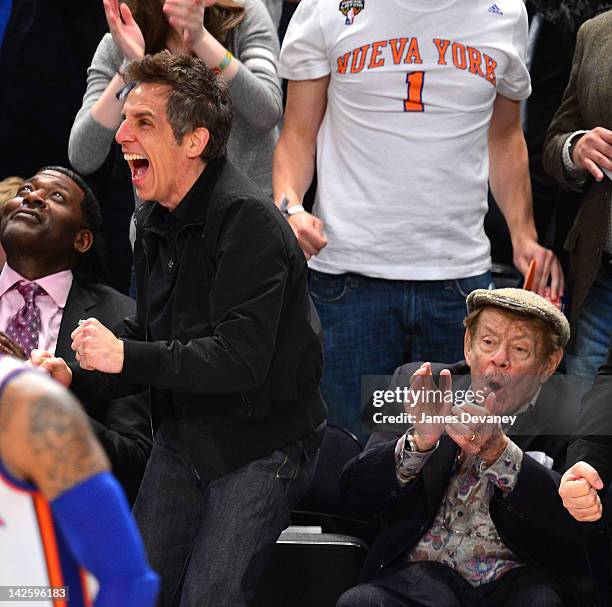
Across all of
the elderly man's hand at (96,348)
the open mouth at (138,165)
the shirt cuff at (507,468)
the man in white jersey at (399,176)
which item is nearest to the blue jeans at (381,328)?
the man in white jersey at (399,176)

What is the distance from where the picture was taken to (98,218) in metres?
4.33

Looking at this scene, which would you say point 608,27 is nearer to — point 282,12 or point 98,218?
point 282,12

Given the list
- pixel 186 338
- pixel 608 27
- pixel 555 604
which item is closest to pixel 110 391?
pixel 186 338

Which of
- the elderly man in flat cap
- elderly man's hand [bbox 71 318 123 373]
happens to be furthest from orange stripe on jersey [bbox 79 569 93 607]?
the elderly man in flat cap

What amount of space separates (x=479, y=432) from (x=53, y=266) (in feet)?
5.36

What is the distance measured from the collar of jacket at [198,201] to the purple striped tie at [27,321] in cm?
85

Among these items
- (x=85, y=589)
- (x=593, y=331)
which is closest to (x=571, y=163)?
(x=593, y=331)

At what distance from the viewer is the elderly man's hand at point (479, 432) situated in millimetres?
3184

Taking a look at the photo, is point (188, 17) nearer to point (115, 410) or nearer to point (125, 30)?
point (125, 30)

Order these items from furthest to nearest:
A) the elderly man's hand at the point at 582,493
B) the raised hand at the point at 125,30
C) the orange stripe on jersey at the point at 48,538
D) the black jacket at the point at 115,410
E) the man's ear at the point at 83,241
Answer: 1. the man's ear at the point at 83,241
2. the raised hand at the point at 125,30
3. the black jacket at the point at 115,410
4. the elderly man's hand at the point at 582,493
5. the orange stripe on jersey at the point at 48,538

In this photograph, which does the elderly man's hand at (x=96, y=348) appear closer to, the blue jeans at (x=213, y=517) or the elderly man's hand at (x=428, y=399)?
the blue jeans at (x=213, y=517)

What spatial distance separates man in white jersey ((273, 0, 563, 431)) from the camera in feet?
13.3

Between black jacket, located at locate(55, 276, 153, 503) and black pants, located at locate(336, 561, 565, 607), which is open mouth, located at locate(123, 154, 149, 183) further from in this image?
black pants, located at locate(336, 561, 565, 607)

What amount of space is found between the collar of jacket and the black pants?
106cm
